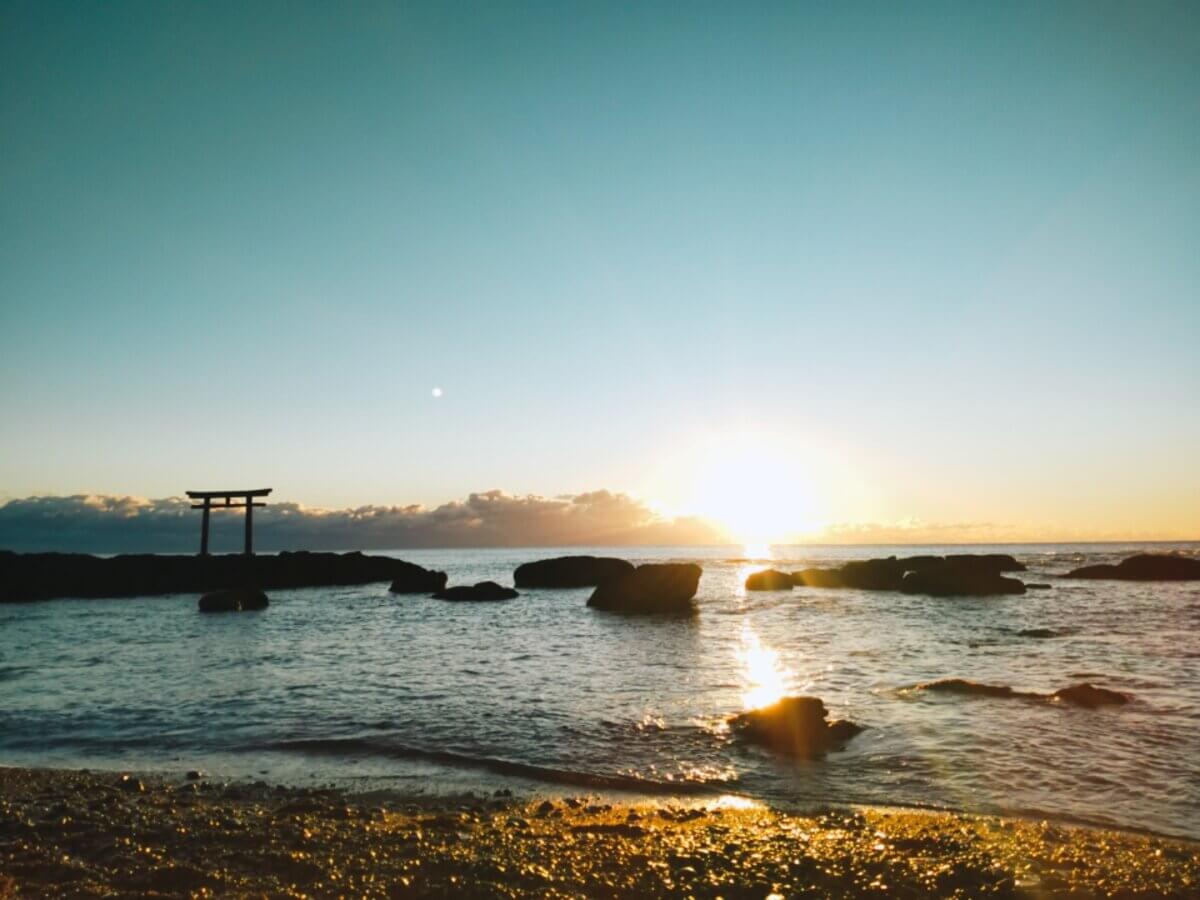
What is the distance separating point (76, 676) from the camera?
20.0 m

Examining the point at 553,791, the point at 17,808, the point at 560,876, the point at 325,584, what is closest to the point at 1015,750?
the point at 553,791

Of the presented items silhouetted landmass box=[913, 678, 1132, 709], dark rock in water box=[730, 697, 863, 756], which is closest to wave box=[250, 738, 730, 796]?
dark rock in water box=[730, 697, 863, 756]

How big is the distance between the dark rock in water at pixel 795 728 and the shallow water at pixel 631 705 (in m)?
0.43

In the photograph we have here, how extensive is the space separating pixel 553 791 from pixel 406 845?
2.82 meters

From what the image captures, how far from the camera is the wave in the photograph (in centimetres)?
1012

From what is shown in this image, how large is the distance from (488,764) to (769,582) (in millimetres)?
54391

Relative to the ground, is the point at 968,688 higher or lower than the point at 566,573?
higher

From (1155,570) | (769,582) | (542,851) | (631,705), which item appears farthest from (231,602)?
(1155,570)

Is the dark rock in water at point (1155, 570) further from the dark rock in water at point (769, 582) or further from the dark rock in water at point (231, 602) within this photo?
the dark rock in water at point (231, 602)

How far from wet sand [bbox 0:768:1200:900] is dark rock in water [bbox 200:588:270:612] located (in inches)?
1517

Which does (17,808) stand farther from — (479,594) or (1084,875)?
(479,594)

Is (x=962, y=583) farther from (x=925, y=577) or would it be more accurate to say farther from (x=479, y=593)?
Result: (x=479, y=593)

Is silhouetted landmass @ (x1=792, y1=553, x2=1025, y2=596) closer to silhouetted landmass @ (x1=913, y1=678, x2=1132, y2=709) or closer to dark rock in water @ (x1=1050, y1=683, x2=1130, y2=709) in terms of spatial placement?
silhouetted landmass @ (x1=913, y1=678, x2=1132, y2=709)

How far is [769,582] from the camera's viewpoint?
62.4 m
